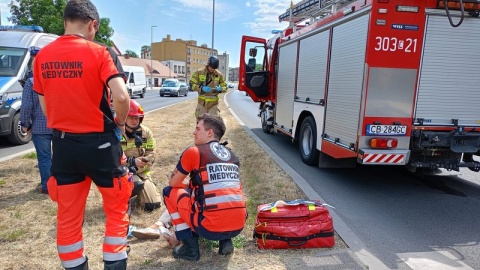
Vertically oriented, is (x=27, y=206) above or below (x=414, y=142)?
below

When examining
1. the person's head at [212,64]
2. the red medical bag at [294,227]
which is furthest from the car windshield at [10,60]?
the red medical bag at [294,227]

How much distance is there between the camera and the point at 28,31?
9.41 meters

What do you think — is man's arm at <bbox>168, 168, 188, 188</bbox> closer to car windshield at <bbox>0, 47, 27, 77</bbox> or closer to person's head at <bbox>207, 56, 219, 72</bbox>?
person's head at <bbox>207, 56, 219, 72</bbox>

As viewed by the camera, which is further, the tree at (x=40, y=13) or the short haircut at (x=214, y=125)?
the tree at (x=40, y=13)

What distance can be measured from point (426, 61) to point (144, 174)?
3917mm

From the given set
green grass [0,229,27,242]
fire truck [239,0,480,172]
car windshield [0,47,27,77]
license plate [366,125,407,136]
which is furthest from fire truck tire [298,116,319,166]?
car windshield [0,47,27,77]

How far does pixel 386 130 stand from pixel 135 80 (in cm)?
2450

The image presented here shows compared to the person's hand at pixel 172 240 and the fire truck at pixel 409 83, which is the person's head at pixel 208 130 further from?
the fire truck at pixel 409 83

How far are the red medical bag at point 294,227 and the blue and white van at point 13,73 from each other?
6.19 metres

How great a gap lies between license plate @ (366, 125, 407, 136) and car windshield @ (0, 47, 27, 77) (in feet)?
24.3

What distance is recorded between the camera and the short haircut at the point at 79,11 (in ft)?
7.75

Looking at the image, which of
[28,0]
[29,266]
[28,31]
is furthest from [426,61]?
[28,0]

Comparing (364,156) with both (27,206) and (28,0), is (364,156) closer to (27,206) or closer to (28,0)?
(27,206)

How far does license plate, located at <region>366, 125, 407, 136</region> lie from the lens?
183 inches
